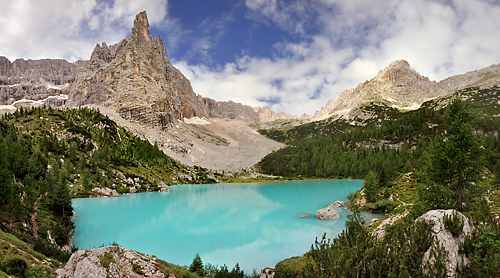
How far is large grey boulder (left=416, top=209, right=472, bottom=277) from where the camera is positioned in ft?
30.0

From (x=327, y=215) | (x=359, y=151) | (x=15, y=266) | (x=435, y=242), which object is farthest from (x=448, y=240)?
(x=359, y=151)

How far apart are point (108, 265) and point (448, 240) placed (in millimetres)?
14522

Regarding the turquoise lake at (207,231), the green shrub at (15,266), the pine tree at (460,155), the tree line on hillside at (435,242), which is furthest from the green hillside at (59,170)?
the pine tree at (460,155)

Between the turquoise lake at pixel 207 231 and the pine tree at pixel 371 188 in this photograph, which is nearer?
the turquoise lake at pixel 207 231

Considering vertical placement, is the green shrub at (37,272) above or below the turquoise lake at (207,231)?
above

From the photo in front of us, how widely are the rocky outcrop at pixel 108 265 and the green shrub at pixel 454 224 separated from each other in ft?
43.6

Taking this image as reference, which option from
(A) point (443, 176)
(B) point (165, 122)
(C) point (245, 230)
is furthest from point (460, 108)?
(B) point (165, 122)

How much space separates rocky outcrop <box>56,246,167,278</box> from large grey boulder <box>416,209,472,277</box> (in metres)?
12.5

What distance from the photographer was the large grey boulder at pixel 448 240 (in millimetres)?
9141

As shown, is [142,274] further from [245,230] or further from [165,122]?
[165,122]

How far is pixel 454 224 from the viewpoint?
387 inches

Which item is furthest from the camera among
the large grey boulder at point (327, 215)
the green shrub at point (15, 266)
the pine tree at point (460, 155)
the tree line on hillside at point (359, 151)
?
the tree line on hillside at point (359, 151)

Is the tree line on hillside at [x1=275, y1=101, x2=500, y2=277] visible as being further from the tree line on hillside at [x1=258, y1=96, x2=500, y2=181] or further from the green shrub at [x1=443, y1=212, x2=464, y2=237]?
the tree line on hillside at [x1=258, y1=96, x2=500, y2=181]

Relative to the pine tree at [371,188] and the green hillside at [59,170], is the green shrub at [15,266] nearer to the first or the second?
the green hillside at [59,170]
